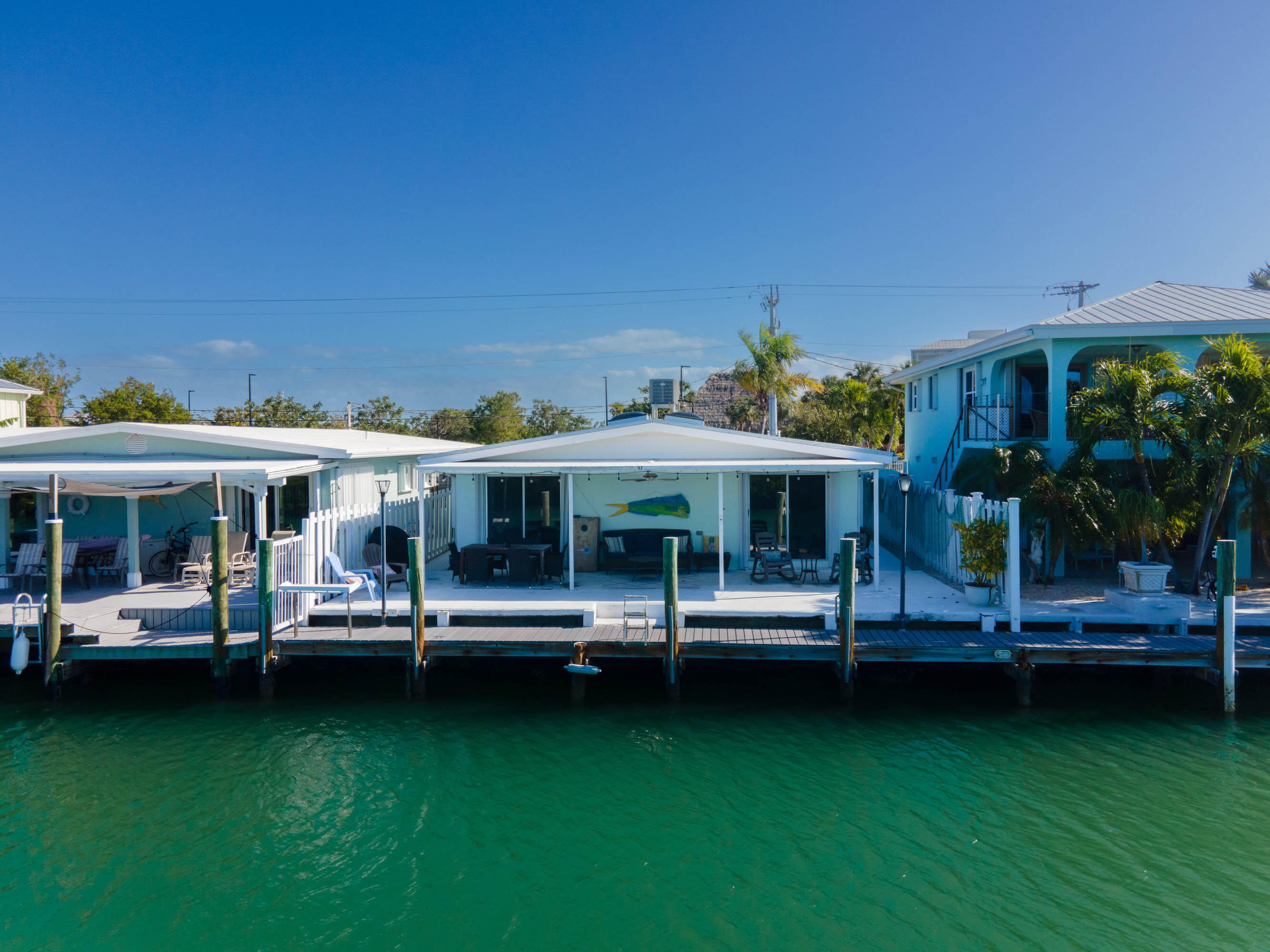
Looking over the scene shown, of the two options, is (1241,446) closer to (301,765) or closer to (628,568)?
(628,568)

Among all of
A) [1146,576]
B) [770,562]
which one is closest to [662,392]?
[770,562]

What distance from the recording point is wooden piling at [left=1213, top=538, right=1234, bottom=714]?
11.1 m

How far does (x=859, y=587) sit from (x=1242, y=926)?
26.7 ft

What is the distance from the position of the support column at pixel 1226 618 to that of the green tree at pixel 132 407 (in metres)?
41.5

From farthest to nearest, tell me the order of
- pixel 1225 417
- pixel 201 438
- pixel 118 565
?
pixel 201 438 → pixel 118 565 → pixel 1225 417

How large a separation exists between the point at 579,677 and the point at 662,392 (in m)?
12.3

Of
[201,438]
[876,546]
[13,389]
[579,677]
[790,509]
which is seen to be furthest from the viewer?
[13,389]

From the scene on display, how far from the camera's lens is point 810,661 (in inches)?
507

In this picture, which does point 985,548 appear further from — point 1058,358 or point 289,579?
point 289,579

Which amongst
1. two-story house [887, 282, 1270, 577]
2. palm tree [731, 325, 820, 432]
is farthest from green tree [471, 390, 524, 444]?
two-story house [887, 282, 1270, 577]

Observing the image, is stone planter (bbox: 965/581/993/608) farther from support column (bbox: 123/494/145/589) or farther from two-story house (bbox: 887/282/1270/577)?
support column (bbox: 123/494/145/589)

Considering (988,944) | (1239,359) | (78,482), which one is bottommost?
(988,944)

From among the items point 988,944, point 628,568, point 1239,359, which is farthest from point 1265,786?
point 628,568

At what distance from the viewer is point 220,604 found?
39.1ft
